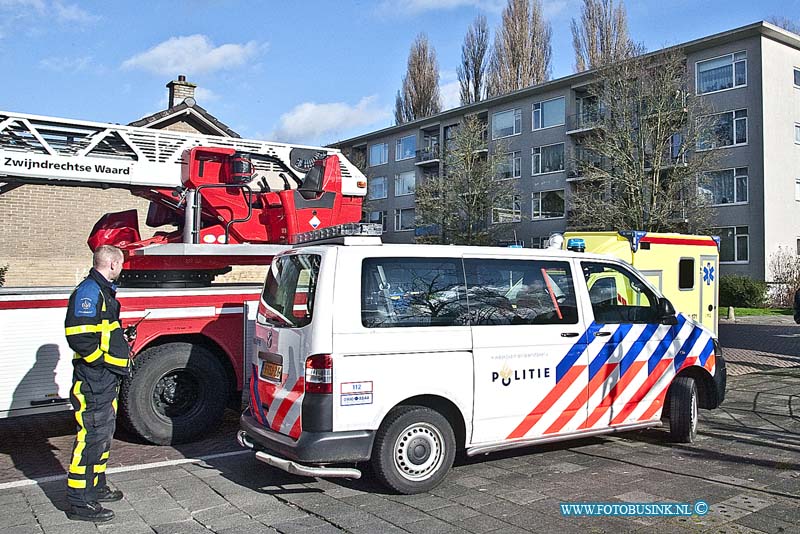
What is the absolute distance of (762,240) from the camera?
3388cm

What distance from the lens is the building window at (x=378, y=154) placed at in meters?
59.4

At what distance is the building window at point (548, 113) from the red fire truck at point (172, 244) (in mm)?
36627

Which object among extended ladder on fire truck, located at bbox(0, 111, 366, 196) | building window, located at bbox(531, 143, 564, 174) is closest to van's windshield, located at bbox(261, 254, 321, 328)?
extended ladder on fire truck, located at bbox(0, 111, 366, 196)

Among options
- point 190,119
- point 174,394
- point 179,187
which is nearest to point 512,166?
point 190,119

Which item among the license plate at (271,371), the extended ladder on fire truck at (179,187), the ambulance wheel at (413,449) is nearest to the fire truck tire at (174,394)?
the extended ladder on fire truck at (179,187)

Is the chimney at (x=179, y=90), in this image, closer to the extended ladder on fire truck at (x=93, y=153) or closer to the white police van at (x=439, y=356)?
the extended ladder on fire truck at (x=93, y=153)

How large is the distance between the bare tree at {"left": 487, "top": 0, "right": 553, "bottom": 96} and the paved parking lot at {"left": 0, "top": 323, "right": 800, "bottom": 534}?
50375 mm

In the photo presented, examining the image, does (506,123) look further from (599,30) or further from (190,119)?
(190,119)

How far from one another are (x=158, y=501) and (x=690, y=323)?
539cm

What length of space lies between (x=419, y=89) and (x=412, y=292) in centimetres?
6009

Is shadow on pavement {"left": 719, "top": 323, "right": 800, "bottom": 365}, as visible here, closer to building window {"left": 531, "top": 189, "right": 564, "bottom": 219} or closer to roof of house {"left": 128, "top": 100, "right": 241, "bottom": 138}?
roof of house {"left": 128, "top": 100, "right": 241, "bottom": 138}

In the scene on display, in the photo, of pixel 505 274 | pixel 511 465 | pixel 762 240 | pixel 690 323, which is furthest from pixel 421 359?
pixel 762 240

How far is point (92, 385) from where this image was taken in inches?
211

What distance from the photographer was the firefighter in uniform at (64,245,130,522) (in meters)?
5.31
